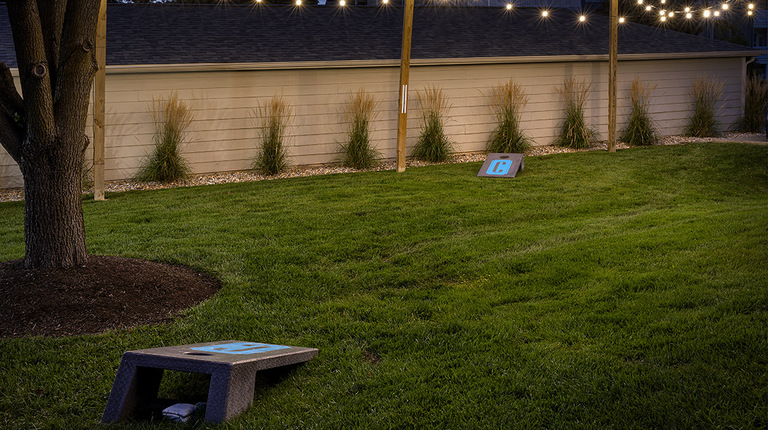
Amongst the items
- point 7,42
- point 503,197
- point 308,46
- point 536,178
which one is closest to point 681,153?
point 536,178

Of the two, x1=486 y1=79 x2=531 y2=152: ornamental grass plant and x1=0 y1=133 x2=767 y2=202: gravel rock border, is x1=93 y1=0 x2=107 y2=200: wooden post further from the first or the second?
x1=486 y1=79 x2=531 y2=152: ornamental grass plant

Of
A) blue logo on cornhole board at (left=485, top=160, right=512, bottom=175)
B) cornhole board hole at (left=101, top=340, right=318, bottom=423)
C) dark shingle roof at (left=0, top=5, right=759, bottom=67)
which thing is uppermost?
dark shingle roof at (left=0, top=5, right=759, bottom=67)

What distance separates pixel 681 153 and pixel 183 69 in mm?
9198

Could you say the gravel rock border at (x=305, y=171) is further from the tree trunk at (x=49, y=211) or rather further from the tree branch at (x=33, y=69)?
the tree branch at (x=33, y=69)

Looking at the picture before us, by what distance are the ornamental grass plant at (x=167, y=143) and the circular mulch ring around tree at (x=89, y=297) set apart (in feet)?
20.7

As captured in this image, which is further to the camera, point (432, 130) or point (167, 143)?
point (432, 130)

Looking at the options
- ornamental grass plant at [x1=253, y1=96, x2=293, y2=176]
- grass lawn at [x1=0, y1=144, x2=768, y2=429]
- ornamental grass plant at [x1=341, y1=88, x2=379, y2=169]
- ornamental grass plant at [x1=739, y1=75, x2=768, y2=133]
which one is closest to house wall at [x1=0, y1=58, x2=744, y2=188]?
ornamental grass plant at [x1=253, y1=96, x2=293, y2=176]

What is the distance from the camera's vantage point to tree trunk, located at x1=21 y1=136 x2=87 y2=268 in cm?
476

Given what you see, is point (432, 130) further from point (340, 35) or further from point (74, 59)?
point (74, 59)

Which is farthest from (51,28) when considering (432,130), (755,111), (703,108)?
(755,111)

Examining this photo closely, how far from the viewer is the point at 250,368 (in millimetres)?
3113

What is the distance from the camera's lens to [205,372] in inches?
118

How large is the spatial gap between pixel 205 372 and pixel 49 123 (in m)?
2.72

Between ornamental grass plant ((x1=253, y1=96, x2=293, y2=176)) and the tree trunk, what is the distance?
6.93 meters
